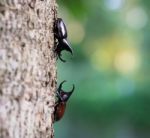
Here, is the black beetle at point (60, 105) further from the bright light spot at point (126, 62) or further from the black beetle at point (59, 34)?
the bright light spot at point (126, 62)

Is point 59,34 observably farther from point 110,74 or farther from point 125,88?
point 110,74

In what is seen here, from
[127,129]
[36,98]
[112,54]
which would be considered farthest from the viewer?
[112,54]

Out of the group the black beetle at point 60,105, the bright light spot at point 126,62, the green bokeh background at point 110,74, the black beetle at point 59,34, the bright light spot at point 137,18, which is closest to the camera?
the black beetle at point 59,34

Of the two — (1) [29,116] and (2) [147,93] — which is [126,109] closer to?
(2) [147,93]

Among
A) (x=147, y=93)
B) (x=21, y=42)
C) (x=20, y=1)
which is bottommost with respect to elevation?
(x=147, y=93)

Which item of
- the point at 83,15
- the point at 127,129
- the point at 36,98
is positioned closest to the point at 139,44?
the point at 127,129

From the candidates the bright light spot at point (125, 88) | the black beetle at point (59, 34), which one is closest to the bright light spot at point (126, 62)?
the bright light spot at point (125, 88)

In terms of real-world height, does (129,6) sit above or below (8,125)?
above
